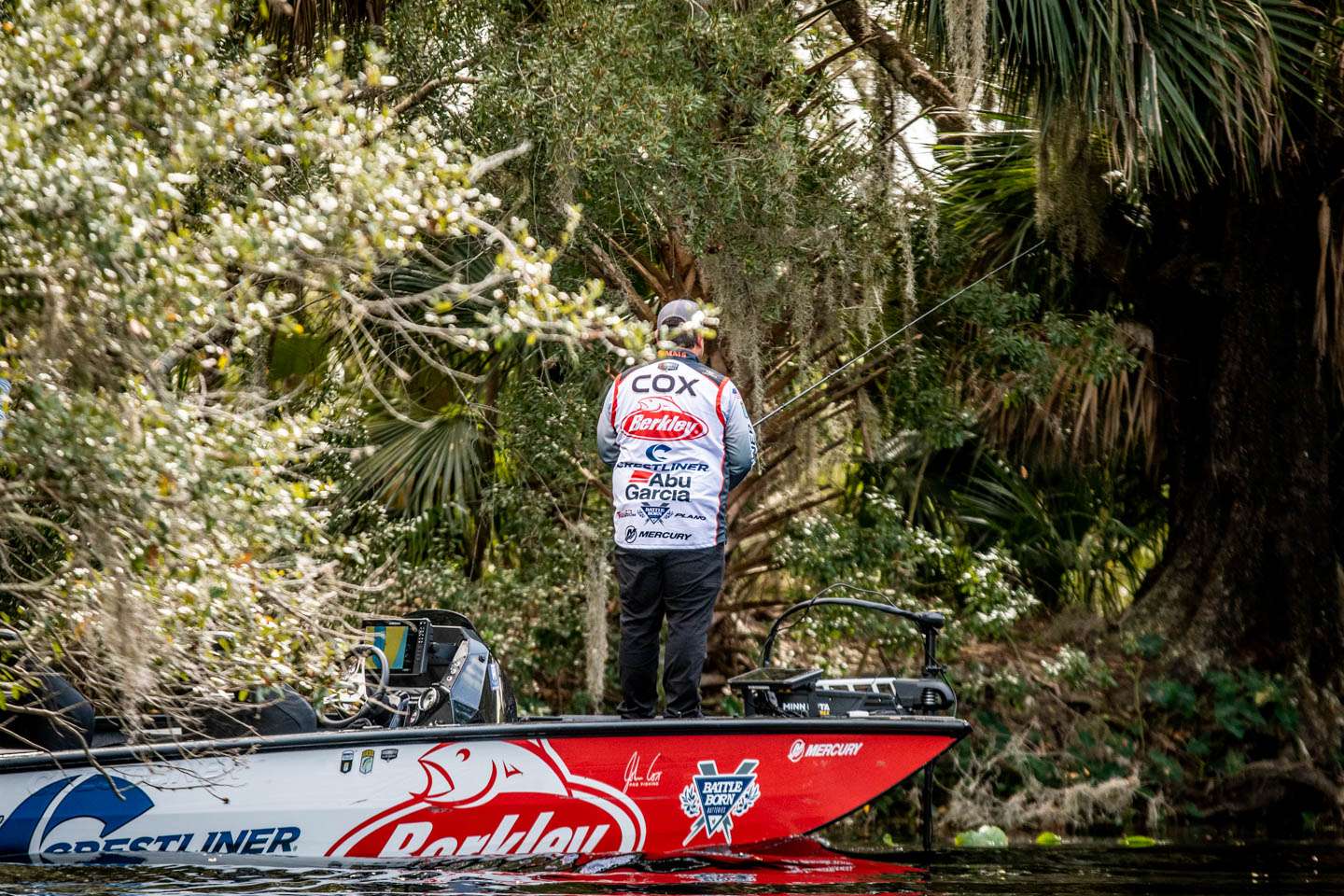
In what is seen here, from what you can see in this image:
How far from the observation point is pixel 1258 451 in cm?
1020

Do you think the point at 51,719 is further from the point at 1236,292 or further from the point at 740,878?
the point at 1236,292

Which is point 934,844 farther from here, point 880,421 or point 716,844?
point 880,421

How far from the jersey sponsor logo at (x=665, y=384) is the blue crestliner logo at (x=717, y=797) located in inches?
64.7

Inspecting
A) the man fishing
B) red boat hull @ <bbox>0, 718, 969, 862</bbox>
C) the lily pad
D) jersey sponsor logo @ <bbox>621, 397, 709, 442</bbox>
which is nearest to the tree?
the lily pad

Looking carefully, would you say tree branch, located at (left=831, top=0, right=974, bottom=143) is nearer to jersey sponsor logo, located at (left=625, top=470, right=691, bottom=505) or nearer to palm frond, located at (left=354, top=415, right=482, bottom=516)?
palm frond, located at (left=354, top=415, right=482, bottom=516)

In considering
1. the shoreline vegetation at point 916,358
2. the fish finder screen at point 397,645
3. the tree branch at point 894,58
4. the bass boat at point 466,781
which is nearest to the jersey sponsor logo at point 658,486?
the shoreline vegetation at point 916,358

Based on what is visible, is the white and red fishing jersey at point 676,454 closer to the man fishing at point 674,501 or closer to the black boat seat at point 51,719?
the man fishing at point 674,501

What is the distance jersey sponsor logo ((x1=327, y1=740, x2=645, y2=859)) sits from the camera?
612 cm

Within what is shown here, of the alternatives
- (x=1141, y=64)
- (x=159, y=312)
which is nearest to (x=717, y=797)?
(x=159, y=312)

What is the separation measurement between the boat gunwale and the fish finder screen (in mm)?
705

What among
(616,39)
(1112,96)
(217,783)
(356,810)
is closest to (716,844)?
(356,810)

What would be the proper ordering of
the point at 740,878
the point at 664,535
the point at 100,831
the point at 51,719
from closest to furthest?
the point at 740,878 → the point at 51,719 → the point at 100,831 → the point at 664,535

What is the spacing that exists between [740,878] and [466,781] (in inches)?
51.0

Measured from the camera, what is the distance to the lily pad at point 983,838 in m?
7.86
